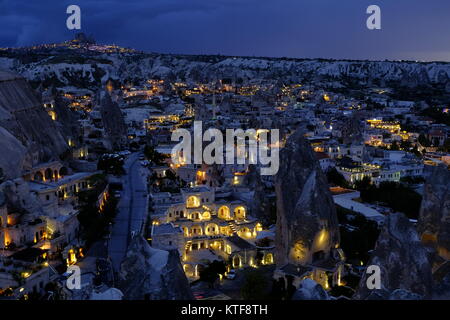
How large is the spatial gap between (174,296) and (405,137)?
44339 millimetres

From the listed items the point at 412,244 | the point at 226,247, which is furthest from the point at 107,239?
the point at 412,244

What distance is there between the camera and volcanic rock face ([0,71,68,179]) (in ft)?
78.8

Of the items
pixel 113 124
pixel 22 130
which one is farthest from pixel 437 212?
pixel 113 124

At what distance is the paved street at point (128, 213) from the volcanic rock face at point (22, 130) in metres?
4.73

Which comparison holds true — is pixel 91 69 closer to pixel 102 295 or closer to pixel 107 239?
pixel 107 239

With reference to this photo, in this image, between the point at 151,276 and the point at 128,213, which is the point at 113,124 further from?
the point at 151,276

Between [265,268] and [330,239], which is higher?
[330,239]

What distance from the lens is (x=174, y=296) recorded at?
11414mm

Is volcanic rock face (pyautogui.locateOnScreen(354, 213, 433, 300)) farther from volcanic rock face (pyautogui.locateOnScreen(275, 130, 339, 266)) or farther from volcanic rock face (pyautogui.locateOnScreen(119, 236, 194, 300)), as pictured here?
volcanic rock face (pyautogui.locateOnScreen(119, 236, 194, 300))

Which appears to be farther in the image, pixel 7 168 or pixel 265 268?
pixel 7 168

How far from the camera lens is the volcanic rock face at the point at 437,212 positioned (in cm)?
1905

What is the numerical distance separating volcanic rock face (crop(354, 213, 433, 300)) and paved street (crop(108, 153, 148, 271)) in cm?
857

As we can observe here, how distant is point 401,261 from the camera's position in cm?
1505

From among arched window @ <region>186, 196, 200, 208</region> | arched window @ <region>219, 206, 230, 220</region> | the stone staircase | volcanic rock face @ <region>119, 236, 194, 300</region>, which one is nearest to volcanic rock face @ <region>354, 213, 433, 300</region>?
volcanic rock face @ <region>119, 236, 194, 300</region>
